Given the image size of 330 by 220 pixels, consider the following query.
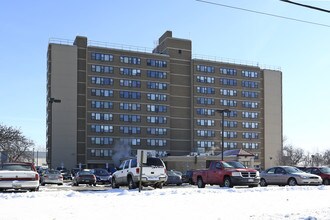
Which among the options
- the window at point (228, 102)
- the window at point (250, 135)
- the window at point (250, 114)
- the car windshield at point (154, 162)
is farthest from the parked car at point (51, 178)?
the window at point (250, 114)

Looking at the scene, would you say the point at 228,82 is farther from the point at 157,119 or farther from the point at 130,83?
the point at 130,83

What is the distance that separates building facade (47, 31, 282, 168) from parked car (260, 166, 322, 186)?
6839cm

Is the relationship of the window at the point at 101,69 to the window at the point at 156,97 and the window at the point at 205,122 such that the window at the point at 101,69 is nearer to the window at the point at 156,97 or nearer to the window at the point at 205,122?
the window at the point at 156,97

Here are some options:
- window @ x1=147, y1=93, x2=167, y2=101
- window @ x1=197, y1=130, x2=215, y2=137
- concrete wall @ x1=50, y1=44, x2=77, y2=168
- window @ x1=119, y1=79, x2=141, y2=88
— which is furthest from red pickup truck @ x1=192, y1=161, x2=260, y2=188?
window @ x1=197, y1=130, x2=215, y2=137

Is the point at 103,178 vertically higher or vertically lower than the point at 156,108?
lower

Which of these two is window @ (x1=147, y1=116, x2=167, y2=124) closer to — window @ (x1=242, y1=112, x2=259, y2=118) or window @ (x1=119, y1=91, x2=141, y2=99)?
window @ (x1=119, y1=91, x2=141, y2=99)

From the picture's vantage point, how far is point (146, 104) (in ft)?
349

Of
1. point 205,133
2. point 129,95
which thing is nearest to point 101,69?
point 129,95

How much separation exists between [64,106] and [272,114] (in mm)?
57352

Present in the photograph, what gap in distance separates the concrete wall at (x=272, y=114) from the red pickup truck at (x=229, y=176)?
3879 inches

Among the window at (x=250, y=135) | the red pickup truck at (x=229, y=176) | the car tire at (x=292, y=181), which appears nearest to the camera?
the red pickup truck at (x=229, y=176)

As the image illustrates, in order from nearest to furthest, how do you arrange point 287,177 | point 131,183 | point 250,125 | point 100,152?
1. point 131,183
2. point 287,177
3. point 100,152
4. point 250,125

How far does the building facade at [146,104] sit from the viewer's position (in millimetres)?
99500

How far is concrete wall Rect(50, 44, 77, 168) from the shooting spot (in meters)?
98.1
